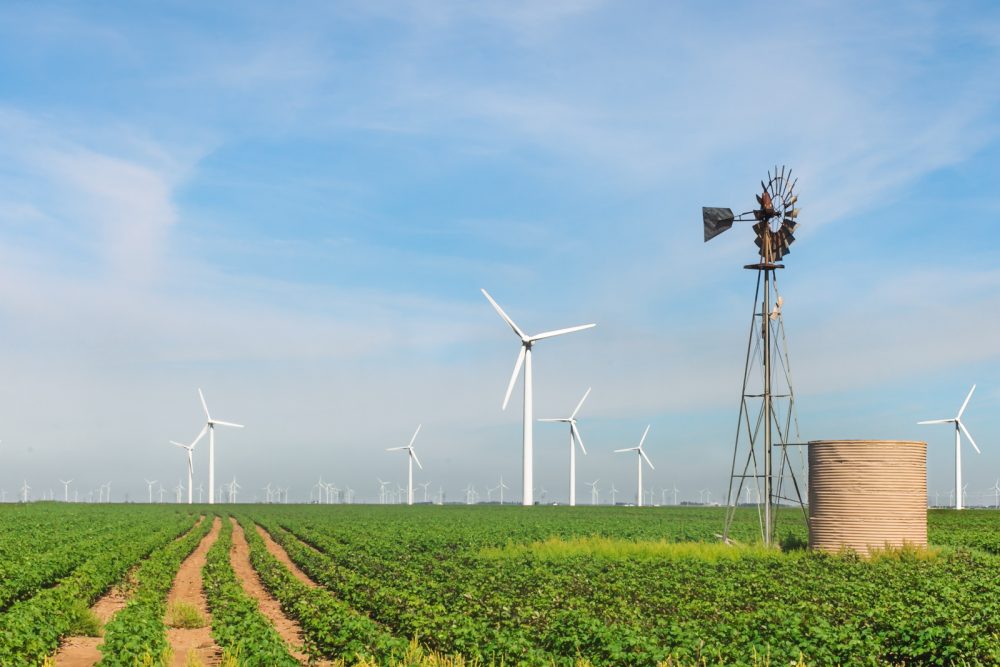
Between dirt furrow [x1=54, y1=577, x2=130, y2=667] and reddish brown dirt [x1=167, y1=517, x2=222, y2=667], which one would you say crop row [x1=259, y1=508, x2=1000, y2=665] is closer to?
reddish brown dirt [x1=167, y1=517, x2=222, y2=667]

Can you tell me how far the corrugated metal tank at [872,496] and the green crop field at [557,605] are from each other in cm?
97

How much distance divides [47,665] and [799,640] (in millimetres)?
12116

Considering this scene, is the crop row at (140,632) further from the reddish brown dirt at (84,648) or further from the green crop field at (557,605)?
the reddish brown dirt at (84,648)

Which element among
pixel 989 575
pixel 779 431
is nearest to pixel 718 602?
pixel 989 575

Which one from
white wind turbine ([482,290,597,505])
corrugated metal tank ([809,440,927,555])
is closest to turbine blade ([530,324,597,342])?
white wind turbine ([482,290,597,505])

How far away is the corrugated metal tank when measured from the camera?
32.3m

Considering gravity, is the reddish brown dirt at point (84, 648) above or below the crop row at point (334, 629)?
below

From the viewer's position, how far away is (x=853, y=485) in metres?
32.6

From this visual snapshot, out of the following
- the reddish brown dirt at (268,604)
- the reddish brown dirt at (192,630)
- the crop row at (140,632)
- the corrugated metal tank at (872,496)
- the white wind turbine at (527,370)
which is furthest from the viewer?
the white wind turbine at (527,370)

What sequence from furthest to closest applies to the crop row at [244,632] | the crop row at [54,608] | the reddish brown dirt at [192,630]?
the reddish brown dirt at [192,630]
the crop row at [54,608]
the crop row at [244,632]

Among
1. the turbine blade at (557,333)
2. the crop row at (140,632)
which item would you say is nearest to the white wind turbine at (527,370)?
the turbine blade at (557,333)

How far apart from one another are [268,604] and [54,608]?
5.65 m

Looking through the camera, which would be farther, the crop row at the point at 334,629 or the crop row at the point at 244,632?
the crop row at the point at 334,629

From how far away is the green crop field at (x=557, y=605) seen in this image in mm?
15742
